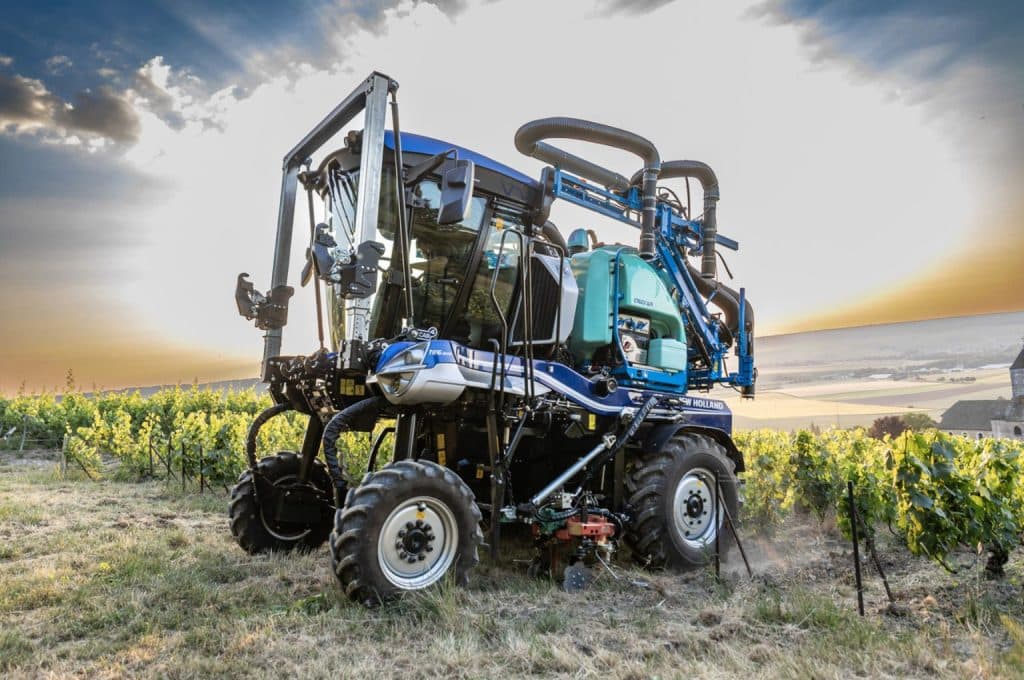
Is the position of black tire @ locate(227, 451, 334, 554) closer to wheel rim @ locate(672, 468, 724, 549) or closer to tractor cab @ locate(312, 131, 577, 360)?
tractor cab @ locate(312, 131, 577, 360)

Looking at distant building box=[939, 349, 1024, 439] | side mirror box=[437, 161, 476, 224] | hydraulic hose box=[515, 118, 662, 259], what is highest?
hydraulic hose box=[515, 118, 662, 259]

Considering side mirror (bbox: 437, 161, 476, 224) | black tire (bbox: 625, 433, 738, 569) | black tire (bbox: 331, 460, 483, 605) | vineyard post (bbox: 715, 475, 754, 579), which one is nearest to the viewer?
black tire (bbox: 331, 460, 483, 605)

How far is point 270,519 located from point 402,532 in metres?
2.15

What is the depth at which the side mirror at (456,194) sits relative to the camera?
4.80m

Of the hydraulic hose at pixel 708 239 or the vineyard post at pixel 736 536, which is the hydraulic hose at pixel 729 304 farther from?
the vineyard post at pixel 736 536

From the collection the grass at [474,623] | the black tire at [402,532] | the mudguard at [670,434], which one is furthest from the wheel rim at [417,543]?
the mudguard at [670,434]

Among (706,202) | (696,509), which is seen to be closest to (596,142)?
→ (706,202)

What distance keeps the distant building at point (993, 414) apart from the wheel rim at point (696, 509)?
3464cm

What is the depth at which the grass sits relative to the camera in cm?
374

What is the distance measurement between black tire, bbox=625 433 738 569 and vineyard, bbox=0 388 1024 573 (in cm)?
138

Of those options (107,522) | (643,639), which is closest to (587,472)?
(643,639)

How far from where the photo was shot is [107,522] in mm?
8016

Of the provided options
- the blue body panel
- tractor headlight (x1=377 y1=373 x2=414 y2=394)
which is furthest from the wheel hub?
the blue body panel

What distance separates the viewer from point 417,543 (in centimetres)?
475
